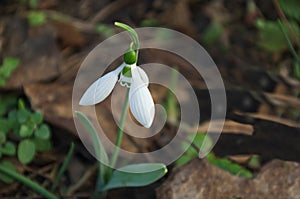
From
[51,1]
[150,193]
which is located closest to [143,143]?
[150,193]

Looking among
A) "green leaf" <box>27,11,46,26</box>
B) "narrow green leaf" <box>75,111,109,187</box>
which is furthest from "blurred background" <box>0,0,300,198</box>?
"narrow green leaf" <box>75,111,109,187</box>

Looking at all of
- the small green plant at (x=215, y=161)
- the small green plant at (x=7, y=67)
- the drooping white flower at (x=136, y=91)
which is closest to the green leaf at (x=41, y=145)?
the small green plant at (x=7, y=67)

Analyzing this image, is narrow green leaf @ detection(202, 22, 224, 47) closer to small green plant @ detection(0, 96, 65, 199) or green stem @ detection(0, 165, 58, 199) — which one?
small green plant @ detection(0, 96, 65, 199)

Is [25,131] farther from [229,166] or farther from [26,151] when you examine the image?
[229,166]

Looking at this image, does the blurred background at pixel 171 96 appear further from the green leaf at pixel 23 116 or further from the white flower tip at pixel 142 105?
the white flower tip at pixel 142 105

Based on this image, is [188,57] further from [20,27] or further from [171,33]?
[20,27]

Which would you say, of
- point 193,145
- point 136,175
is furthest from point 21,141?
point 193,145
